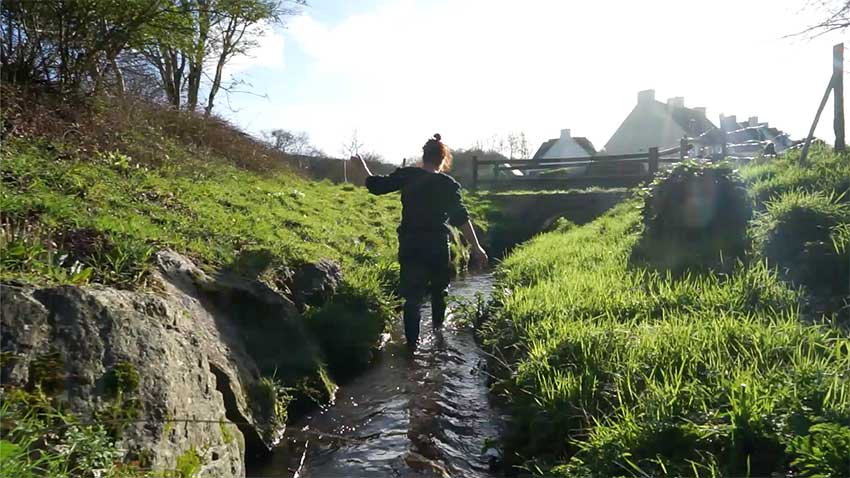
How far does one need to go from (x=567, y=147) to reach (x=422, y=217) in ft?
151

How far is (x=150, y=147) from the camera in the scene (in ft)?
29.6

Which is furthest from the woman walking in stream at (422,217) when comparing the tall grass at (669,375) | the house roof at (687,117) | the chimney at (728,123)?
the house roof at (687,117)

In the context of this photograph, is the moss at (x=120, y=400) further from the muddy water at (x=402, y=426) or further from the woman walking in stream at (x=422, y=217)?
the woman walking in stream at (x=422, y=217)

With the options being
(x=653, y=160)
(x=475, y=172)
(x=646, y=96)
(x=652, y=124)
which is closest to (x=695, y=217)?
(x=653, y=160)

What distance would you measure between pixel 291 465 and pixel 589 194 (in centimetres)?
1549

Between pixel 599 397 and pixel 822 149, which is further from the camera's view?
pixel 822 149

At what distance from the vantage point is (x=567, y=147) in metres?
48.9

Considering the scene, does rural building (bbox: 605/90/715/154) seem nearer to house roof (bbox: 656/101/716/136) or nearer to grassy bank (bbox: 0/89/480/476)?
house roof (bbox: 656/101/716/136)

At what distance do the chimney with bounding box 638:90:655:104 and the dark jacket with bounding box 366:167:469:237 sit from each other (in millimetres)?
46274

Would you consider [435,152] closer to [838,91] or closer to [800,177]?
[800,177]

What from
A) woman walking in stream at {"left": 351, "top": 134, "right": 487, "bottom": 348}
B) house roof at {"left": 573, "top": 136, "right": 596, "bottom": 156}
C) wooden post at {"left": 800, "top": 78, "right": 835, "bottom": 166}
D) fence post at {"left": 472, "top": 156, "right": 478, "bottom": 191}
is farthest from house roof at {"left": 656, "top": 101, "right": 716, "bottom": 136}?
woman walking in stream at {"left": 351, "top": 134, "right": 487, "bottom": 348}

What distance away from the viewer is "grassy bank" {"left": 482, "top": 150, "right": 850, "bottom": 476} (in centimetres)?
236

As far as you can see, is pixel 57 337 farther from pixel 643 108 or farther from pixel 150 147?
pixel 643 108

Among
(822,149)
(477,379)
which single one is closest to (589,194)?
(822,149)
